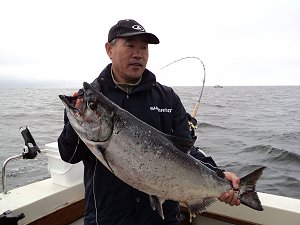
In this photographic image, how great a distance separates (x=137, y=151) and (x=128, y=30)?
113 cm

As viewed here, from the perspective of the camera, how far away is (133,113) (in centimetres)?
305

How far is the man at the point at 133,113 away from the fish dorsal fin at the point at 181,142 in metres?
0.33

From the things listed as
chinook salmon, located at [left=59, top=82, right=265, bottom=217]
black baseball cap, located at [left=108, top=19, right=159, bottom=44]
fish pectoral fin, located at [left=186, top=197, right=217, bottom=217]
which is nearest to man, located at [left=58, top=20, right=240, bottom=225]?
black baseball cap, located at [left=108, top=19, right=159, bottom=44]

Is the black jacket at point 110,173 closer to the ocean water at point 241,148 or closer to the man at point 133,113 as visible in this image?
the man at point 133,113

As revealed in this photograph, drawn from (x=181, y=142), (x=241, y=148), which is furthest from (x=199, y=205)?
(x=241, y=148)

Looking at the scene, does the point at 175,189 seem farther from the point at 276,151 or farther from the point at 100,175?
the point at 276,151

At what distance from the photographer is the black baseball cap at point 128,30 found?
2949 millimetres

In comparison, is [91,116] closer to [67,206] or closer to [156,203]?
[156,203]

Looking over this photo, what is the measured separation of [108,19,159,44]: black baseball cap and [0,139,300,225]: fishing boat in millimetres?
1897

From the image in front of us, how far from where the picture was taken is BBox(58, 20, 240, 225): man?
113 inches

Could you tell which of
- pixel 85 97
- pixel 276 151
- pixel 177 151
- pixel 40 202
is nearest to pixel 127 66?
pixel 85 97

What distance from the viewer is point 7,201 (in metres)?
3.95

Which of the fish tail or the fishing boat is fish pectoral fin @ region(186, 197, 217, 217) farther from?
the fishing boat

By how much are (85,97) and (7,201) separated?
7.25ft
